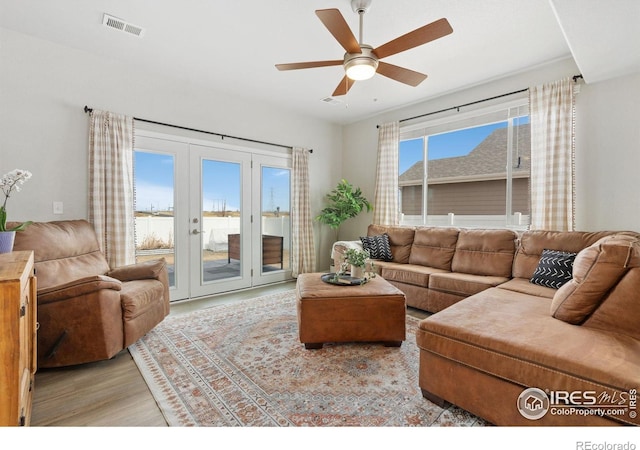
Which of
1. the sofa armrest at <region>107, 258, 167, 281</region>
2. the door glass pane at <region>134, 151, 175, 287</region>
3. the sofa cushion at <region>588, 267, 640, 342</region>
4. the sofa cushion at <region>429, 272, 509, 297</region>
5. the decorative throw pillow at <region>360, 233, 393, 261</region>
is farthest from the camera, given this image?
the decorative throw pillow at <region>360, 233, 393, 261</region>

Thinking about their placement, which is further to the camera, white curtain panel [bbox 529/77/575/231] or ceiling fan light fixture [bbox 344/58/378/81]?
white curtain panel [bbox 529/77/575/231]

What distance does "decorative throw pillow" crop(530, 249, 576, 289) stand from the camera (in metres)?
2.71

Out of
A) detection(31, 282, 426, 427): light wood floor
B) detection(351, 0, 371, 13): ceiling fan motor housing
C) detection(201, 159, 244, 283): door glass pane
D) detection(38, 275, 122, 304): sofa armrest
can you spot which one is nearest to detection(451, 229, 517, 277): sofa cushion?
detection(351, 0, 371, 13): ceiling fan motor housing

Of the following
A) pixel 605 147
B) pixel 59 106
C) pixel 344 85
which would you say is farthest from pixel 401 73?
pixel 59 106

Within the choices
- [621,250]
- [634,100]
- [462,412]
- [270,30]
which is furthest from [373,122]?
[462,412]

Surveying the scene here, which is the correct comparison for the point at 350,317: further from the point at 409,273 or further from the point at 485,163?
the point at 485,163

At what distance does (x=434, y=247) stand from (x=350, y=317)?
2.05 meters

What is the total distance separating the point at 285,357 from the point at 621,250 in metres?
2.23

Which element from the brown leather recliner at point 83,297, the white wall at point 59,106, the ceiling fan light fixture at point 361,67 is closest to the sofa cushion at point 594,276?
the ceiling fan light fixture at point 361,67

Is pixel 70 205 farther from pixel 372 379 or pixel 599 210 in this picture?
pixel 599 210

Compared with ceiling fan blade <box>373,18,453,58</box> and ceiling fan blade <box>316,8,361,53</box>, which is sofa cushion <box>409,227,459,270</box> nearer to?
ceiling fan blade <box>373,18,453,58</box>

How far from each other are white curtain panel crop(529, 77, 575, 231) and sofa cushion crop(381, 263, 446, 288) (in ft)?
4.36

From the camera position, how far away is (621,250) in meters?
1.61

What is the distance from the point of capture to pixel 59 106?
3.09 meters
